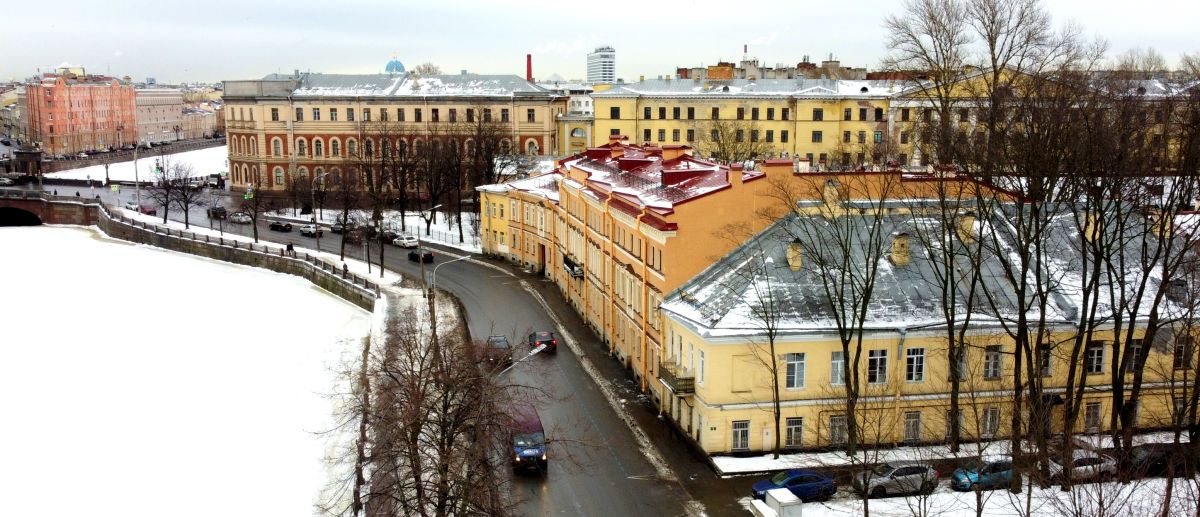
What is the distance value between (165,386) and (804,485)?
91.4 ft

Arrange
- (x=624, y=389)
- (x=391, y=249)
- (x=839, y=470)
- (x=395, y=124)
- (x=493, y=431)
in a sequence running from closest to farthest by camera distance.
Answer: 1. (x=493, y=431)
2. (x=839, y=470)
3. (x=624, y=389)
4. (x=391, y=249)
5. (x=395, y=124)

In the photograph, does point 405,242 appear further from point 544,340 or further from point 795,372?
point 795,372

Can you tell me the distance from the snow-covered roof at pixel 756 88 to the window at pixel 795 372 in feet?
187

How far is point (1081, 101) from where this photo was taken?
26547 millimetres

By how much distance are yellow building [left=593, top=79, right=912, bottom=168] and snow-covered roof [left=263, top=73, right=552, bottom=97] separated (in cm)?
1125

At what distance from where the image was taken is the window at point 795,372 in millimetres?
29547

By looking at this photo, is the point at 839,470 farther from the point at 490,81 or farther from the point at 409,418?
the point at 490,81

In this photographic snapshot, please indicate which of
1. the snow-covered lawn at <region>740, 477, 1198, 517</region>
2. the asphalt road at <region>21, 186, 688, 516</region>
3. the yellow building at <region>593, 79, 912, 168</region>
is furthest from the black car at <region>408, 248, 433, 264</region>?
the snow-covered lawn at <region>740, 477, 1198, 517</region>

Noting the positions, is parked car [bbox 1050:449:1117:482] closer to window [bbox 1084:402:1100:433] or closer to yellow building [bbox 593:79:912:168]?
window [bbox 1084:402:1100:433]

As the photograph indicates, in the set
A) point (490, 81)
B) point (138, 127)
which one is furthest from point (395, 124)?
point (138, 127)

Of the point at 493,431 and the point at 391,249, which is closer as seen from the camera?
the point at 493,431

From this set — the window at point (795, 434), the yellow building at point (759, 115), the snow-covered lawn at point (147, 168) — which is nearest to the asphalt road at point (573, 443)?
the window at point (795, 434)

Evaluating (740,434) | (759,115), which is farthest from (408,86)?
(740,434)

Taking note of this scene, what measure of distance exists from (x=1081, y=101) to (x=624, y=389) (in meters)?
17.4
